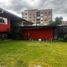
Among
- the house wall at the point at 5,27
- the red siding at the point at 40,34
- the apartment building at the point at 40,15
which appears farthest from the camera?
the apartment building at the point at 40,15

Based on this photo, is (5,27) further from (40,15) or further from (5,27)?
(40,15)

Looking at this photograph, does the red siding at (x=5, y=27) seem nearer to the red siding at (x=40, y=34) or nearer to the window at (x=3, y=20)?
the window at (x=3, y=20)

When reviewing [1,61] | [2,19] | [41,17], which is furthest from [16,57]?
[41,17]

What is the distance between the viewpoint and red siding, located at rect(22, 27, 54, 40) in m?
26.2

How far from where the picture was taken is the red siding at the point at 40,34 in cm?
2622

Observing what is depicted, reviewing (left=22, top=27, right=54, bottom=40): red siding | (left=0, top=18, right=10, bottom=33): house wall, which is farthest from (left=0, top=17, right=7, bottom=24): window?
(left=22, top=27, right=54, bottom=40): red siding

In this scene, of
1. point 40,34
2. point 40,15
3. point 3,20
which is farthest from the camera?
point 40,15

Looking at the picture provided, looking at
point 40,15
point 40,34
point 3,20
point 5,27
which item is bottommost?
point 40,34

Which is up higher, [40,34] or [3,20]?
[3,20]

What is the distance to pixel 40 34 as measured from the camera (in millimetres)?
26500

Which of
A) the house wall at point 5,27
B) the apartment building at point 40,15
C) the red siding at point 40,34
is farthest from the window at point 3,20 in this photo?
the apartment building at point 40,15

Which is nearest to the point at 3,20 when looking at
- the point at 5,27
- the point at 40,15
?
the point at 5,27

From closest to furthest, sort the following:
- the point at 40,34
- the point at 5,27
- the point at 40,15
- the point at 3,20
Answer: the point at 3,20 → the point at 5,27 → the point at 40,34 → the point at 40,15

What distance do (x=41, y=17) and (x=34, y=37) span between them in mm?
68881
